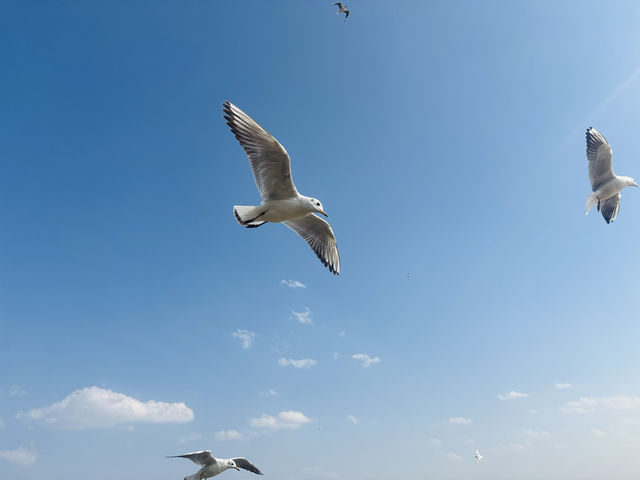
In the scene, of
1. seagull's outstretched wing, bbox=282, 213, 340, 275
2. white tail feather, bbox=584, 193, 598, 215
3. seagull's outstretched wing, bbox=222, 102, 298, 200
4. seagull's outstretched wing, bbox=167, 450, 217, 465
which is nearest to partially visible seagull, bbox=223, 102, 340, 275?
seagull's outstretched wing, bbox=222, 102, 298, 200

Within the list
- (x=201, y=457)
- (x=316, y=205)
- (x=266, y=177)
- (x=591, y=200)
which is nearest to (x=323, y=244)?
(x=316, y=205)

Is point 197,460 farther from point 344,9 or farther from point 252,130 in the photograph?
point 344,9

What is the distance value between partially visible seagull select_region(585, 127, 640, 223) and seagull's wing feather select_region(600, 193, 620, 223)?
2.37 ft

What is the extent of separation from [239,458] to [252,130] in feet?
27.5

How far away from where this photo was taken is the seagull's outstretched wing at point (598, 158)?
1549 cm

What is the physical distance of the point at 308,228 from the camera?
38.6 feet

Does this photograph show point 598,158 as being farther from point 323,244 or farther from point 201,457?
point 201,457

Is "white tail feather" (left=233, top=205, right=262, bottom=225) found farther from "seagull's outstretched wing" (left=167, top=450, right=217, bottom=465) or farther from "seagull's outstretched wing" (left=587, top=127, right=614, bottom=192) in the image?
"seagull's outstretched wing" (left=587, top=127, right=614, bottom=192)

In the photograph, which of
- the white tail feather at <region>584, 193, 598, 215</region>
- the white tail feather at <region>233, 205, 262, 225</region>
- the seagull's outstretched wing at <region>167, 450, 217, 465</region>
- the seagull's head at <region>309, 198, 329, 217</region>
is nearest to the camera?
the white tail feather at <region>233, 205, 262, 225</region>

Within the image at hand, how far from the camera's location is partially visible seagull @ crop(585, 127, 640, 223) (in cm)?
1549

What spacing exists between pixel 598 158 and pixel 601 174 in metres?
0.58

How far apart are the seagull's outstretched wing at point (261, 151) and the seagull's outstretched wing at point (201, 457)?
617 centimetres

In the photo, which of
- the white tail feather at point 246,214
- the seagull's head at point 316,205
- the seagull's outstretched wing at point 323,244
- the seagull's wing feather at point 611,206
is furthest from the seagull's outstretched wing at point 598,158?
the white tail feather at point 246,214

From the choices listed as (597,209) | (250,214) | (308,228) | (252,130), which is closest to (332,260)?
(308,228)
